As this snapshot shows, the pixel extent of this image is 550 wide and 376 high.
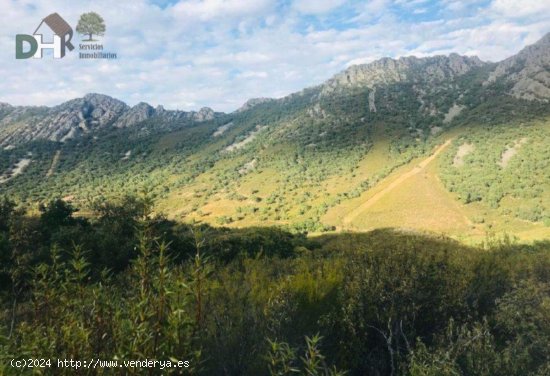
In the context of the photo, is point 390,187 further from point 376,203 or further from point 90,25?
point 90,25

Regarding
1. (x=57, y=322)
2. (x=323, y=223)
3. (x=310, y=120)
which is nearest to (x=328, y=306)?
(x=57, y=322)

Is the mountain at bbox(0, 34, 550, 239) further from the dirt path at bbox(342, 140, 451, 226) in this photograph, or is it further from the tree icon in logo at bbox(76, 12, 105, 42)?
the tree icon in logo at bbox(76, 12, 105, 42)

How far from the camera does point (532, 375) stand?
8.64 metres

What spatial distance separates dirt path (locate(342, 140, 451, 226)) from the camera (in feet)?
280

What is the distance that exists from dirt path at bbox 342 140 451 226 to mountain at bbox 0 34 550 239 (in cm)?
41

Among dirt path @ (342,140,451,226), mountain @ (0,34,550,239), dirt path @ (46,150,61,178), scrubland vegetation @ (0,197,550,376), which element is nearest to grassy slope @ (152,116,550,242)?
mountain @ (0,34,550,239)

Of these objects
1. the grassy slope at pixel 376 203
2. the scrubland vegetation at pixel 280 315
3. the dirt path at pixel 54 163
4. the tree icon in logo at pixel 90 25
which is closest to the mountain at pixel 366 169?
the grassy slope at pixel 376 203

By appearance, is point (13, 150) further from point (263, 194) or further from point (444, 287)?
point (444, 287)

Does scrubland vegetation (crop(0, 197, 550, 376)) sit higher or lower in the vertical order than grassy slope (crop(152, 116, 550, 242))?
higher

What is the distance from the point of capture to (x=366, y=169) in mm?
118750

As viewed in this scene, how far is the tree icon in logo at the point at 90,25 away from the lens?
4159 centimetres

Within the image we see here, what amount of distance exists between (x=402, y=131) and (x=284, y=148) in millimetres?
51555

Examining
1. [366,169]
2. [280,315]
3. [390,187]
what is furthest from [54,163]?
[280,315]

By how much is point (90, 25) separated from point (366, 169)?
94647mm
